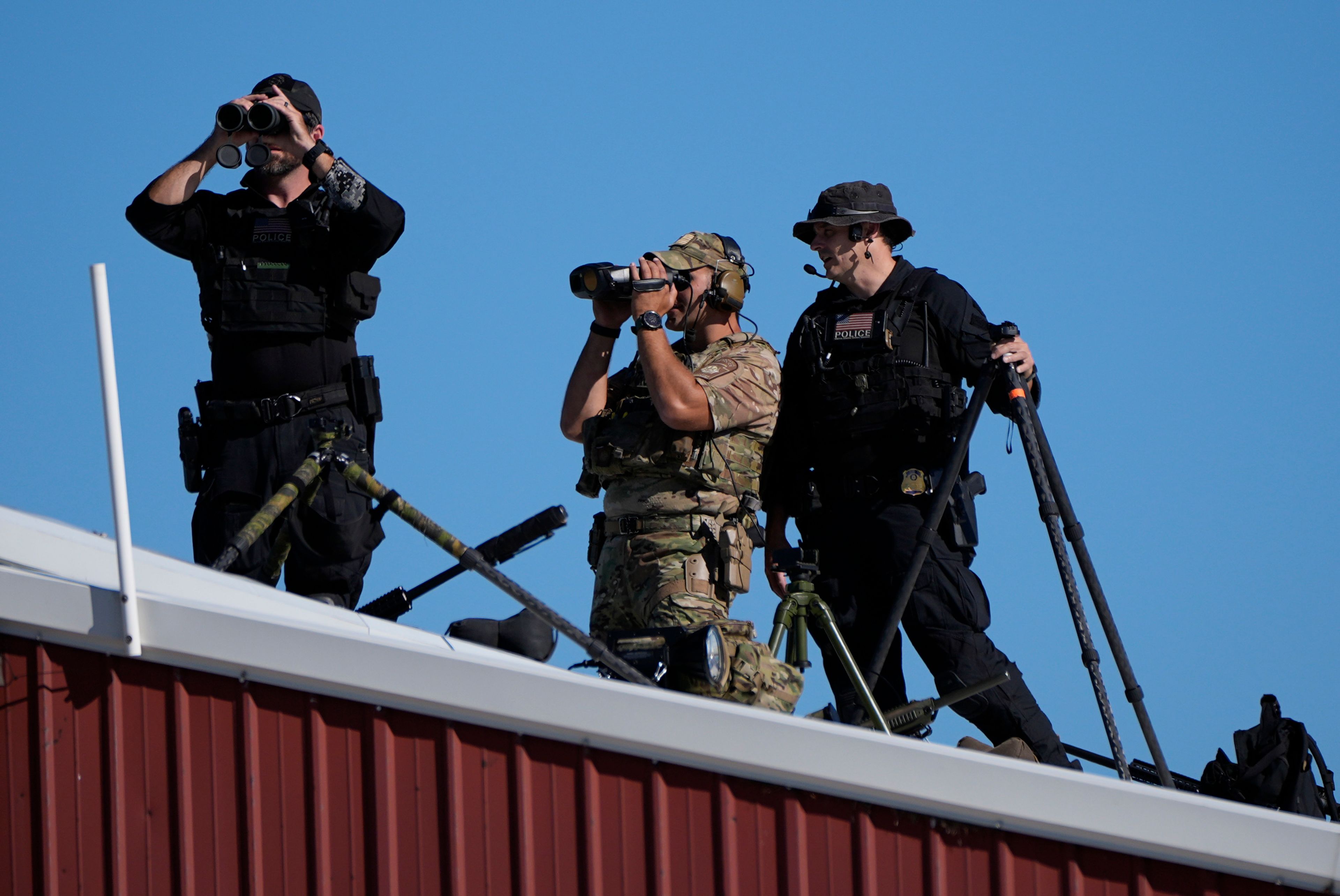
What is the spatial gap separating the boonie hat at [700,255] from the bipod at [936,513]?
95cm

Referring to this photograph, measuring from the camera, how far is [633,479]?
5.78m

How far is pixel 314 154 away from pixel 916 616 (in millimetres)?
2784

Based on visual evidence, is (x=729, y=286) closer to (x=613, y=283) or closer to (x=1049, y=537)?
(x=613, y=283)

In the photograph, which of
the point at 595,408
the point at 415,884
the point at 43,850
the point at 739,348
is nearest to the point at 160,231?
the point at 595,408

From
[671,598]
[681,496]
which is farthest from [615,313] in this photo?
[671,598]

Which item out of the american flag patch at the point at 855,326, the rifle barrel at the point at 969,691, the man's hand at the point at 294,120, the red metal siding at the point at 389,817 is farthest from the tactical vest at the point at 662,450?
the red metal siding at the point at 389,817

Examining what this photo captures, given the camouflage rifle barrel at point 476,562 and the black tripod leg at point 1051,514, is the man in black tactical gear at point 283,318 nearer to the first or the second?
the camouflage rifle barrel at point 476,562

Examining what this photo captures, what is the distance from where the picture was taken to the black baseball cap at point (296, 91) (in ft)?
20.7

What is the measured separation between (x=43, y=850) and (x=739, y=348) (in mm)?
2806

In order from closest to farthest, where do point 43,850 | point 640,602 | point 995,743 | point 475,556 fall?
point 43,850 → point 475,556 → point 640,602 → point 995,743

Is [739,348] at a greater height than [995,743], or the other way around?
[739,348]

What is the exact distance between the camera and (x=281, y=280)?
20.6 feet

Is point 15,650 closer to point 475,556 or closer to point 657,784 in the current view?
point 475,556

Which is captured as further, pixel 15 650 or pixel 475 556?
pixel 475 556
